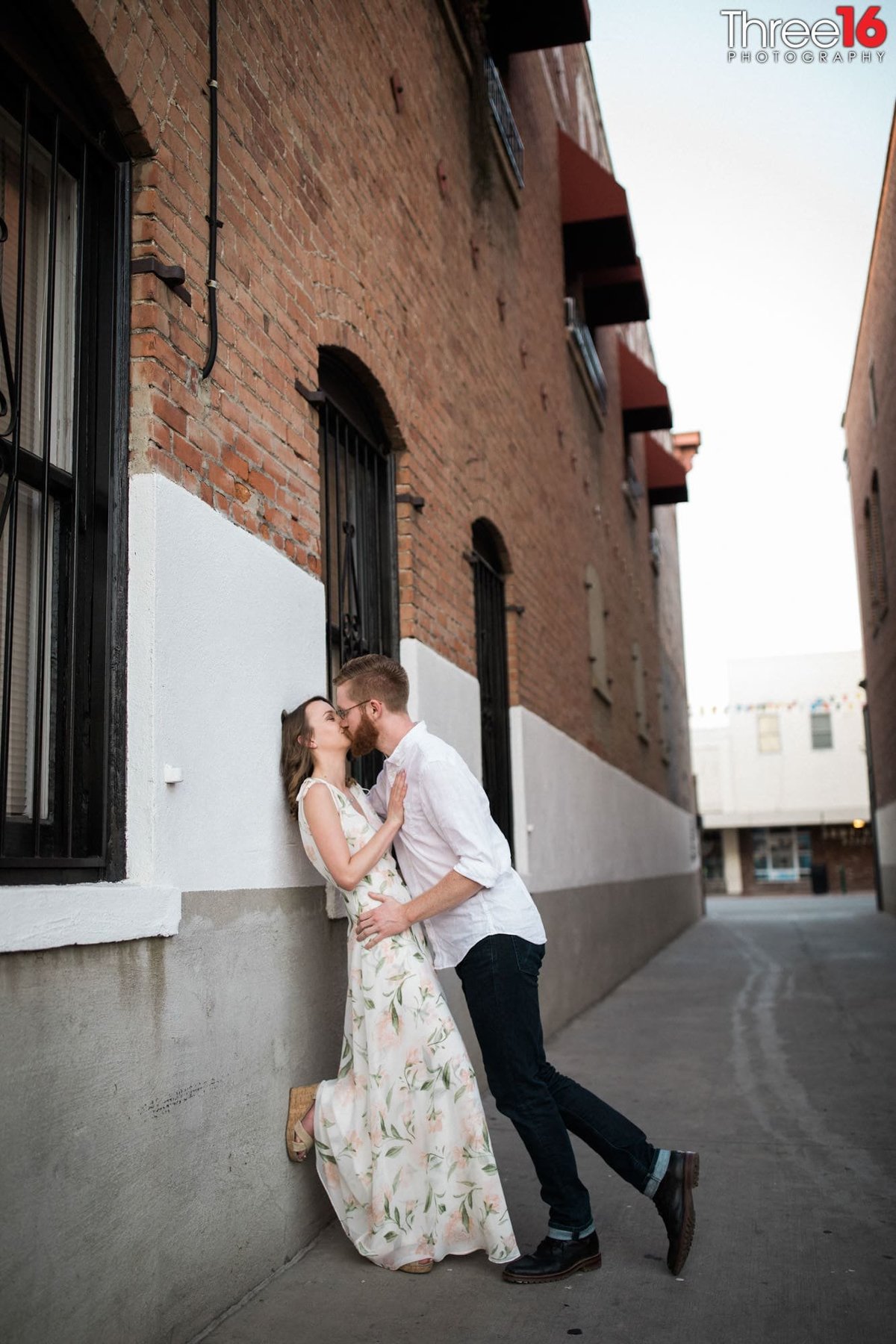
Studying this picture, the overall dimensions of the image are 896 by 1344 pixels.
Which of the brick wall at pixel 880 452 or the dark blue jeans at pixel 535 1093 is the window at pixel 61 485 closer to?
the dark blue jeans at pixel 535 1093

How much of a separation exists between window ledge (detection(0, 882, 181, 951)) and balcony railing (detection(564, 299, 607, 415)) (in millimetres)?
9283

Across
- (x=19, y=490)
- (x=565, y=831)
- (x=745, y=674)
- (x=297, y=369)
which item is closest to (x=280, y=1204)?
(x=19, y=490)

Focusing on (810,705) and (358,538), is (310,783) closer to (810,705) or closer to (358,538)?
(358,538)

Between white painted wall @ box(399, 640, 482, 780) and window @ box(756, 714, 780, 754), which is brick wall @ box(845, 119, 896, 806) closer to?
white painted wall @ box(399, 640, 482, 780)

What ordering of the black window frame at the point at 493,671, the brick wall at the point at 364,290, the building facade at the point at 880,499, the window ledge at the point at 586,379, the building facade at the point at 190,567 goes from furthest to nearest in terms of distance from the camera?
1. the building facade at the point at 880,499
2. the window ledge at the point at 586,379
3. the black window frame at the point at 493,671
4. the brick wall at the point at 364,290
5. the building facade at the point at 190,567

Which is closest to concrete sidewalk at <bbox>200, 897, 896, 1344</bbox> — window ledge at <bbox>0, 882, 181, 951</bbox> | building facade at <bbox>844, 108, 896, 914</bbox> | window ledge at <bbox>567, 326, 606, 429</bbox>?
window ledge at <bbox>0, 882, 181, 951</bbox>

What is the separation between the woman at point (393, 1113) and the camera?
3646mm

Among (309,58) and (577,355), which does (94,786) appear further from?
(577,355)

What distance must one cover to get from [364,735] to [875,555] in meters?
19.7

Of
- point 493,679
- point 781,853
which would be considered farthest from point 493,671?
point 781,853

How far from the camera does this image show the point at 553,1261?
3660 millimetres

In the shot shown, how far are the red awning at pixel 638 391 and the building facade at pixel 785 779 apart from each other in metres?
25.3

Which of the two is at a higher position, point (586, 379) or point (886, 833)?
point (586, 379)

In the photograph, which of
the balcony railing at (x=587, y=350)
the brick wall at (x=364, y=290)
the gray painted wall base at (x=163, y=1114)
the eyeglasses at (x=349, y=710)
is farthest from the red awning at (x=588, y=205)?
the gray painted wall base at (x=163, y=1114)
